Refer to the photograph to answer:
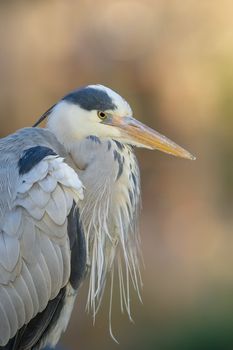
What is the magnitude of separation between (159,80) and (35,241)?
12.4 ft

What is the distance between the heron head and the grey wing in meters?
0.19

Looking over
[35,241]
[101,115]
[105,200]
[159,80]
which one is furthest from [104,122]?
[159,80]

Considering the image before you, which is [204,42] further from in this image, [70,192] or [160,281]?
[70,192]

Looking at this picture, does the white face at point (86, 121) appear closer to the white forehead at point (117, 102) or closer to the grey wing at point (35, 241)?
the white forehead at point (117, 102)

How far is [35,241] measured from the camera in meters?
2.51

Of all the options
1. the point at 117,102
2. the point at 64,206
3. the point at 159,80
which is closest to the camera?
the point at 64,206

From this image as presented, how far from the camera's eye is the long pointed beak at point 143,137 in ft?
8.71

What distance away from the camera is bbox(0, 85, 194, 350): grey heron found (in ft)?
8.14

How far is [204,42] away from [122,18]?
58cm

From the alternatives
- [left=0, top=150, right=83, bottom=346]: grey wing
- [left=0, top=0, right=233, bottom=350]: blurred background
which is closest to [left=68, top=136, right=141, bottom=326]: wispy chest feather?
[left=0, top=150, right=83, bottom=346]: grey wing

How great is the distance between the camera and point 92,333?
5.16 metres

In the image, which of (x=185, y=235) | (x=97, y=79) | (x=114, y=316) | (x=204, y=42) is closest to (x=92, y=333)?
(x=114, y=316)

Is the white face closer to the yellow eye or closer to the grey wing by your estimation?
the yellow eye

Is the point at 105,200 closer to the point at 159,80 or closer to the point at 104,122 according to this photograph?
the point at 104,122
